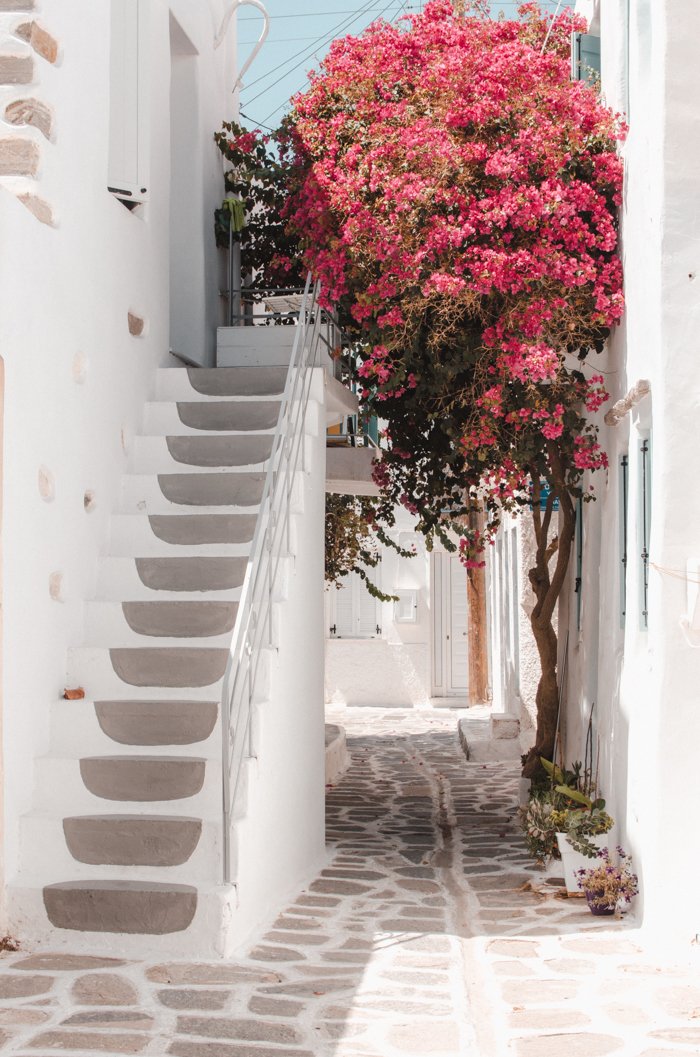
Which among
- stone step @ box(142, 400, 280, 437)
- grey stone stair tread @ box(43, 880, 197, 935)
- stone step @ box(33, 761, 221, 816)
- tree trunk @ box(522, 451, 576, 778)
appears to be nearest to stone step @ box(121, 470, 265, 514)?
stone step @ box(142, 400, 280, 437)

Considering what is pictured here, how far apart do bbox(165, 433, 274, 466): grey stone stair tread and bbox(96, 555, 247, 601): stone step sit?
3.12ft

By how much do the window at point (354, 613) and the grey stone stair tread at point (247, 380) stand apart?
40.3 feet

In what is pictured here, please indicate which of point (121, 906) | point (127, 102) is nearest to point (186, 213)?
point (127, 102)

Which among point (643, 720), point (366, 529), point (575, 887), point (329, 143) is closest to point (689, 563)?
point (643, 720)

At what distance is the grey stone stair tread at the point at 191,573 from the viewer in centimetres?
661

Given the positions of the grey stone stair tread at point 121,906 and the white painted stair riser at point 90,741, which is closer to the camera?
the grey stone stair tread at point 121,906

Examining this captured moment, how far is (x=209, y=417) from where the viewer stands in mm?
7848

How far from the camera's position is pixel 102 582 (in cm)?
669

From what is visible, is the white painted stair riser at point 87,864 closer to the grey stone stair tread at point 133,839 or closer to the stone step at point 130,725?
the grey stone stair tread at point 133,839

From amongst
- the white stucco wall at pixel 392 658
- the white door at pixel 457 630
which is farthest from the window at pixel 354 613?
the white door at pixel 457 630

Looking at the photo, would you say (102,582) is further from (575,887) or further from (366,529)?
(366,529)

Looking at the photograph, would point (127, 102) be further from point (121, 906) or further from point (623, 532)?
point (121, 906)

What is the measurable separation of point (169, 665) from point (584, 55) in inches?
190

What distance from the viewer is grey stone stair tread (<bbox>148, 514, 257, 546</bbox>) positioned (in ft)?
22.7
